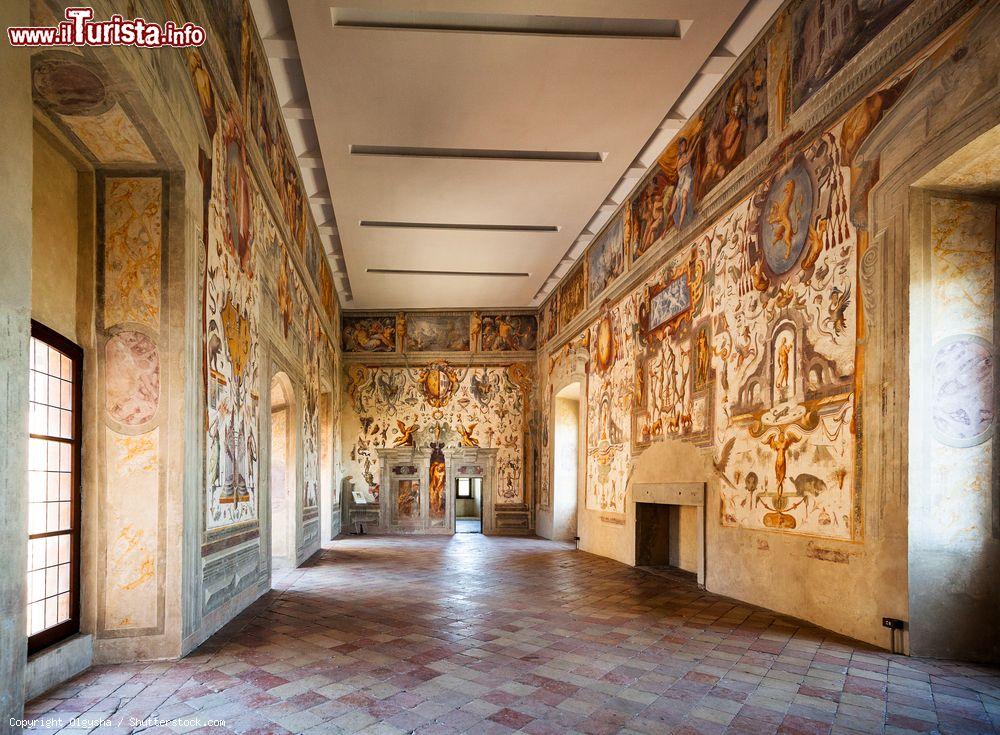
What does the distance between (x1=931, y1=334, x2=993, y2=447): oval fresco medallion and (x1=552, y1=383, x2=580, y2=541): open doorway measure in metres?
12.2

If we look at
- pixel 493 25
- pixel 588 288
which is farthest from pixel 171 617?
pixel 588 288

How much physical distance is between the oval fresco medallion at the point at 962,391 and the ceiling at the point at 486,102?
4426 millimetres

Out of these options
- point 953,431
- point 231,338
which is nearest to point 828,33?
point 953,431

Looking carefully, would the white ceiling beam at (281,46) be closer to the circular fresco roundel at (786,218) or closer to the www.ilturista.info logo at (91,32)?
the www.ilturista.info logo at (91,32)

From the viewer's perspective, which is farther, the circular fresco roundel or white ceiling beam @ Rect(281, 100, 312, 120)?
white ceiling beam @ Rect(281, 100, 312, 120)

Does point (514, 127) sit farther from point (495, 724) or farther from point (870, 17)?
point (495, 724)

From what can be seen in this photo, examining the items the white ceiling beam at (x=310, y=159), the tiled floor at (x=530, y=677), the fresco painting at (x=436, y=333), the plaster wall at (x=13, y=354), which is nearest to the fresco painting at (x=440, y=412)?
the fresco painting at (x=436, y=333)

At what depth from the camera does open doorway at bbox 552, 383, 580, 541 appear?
57.9 feet

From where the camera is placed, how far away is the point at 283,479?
11922 millimetres

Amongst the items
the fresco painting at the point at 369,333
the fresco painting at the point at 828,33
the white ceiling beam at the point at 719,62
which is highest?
the white ceiling beam at the point at 719,62

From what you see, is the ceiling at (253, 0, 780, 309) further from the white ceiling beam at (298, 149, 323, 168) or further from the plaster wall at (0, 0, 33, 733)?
the plaster wall at (0, 0, 33, 733)

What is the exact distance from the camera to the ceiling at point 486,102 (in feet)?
25.0

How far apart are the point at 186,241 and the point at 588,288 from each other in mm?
10825

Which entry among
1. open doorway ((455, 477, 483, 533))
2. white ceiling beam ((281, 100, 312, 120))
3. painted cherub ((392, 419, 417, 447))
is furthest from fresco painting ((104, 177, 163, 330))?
open doorway ((455, 477, 483, 533))
